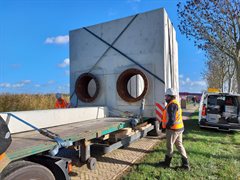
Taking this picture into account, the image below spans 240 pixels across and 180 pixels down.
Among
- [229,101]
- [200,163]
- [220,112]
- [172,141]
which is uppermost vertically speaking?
[229,101]

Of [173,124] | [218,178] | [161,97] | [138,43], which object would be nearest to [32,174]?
[173,124]

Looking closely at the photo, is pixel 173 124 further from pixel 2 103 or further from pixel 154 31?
pixel 2 103

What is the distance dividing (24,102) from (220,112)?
1363 cm

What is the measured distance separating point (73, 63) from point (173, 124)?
5.21 meters

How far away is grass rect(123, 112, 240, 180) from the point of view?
4.95 metres

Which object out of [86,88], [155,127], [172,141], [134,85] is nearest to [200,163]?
[172,141]

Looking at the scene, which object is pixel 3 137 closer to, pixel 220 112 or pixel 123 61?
pixel 123 61

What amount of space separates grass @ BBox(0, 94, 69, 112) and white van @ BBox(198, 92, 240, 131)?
12275 millimetres

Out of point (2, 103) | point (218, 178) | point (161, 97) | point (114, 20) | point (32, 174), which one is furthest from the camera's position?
point (2, 103)

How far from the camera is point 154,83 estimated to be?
773 centimetres

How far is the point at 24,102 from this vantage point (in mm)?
17703

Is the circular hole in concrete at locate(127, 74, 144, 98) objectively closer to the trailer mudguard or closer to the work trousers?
the work trousers

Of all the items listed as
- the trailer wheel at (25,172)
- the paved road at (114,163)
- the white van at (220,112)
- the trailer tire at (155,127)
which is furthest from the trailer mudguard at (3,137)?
the white van at (220,112)

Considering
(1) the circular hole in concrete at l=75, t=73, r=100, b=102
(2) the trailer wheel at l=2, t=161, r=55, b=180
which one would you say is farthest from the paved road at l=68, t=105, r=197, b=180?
(1) the circular hole in concrete at l=75, t=73, r=100, b=102
